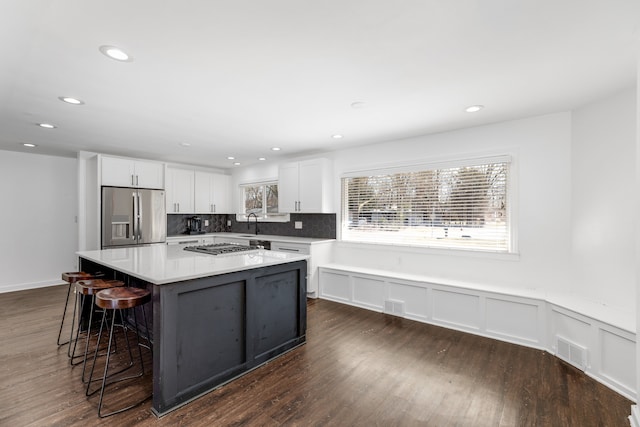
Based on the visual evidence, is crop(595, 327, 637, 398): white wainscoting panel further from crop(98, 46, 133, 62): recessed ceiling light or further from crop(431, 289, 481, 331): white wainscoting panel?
crop(98, 46, 133, 62): recessed ceiling light

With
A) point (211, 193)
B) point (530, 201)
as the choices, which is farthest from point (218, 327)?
point (211, 193)

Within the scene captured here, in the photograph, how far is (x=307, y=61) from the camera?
6.90 feet

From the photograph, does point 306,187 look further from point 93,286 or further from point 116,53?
point 116,53

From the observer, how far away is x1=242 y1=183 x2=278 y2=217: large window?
611 cm

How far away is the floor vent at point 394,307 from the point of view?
3.80m

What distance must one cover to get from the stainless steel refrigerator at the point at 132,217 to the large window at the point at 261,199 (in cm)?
176

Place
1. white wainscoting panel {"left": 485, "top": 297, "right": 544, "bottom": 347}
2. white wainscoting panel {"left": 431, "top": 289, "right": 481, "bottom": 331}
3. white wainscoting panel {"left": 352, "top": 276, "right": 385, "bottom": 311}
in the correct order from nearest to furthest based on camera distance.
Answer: white wainscoting panel {"left": 485, "top": 297, "right": 544, "bottom": 347} → white wainscoting panel {"left": 431, "top": 289, "right": 481, "bottom": 331} → white wainscoting panel {"left": 352, "top": 276, "right": 385, "bottom": 311}

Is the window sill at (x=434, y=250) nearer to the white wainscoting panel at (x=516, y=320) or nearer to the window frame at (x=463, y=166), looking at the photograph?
the window frame at (x=463, y=166)

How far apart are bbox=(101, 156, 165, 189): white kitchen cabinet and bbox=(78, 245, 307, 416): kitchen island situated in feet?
7.40

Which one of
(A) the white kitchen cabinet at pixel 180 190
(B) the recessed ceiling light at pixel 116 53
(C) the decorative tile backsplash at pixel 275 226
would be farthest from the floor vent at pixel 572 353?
(A) the white kitchen cabinet at pixel 180 190

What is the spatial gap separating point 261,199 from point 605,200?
209 inches

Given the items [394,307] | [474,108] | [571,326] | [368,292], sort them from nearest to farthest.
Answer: [571,326] < [474,108] < [394,307] < [368,292]

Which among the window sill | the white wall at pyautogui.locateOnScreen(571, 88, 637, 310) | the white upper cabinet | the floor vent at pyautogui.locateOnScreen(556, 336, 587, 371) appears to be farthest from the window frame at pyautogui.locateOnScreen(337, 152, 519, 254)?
the floor vent at pyautogui.locateOnScreen(556, 336, 587, 371)

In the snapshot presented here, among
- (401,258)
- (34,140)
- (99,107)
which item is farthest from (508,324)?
(34,140)
